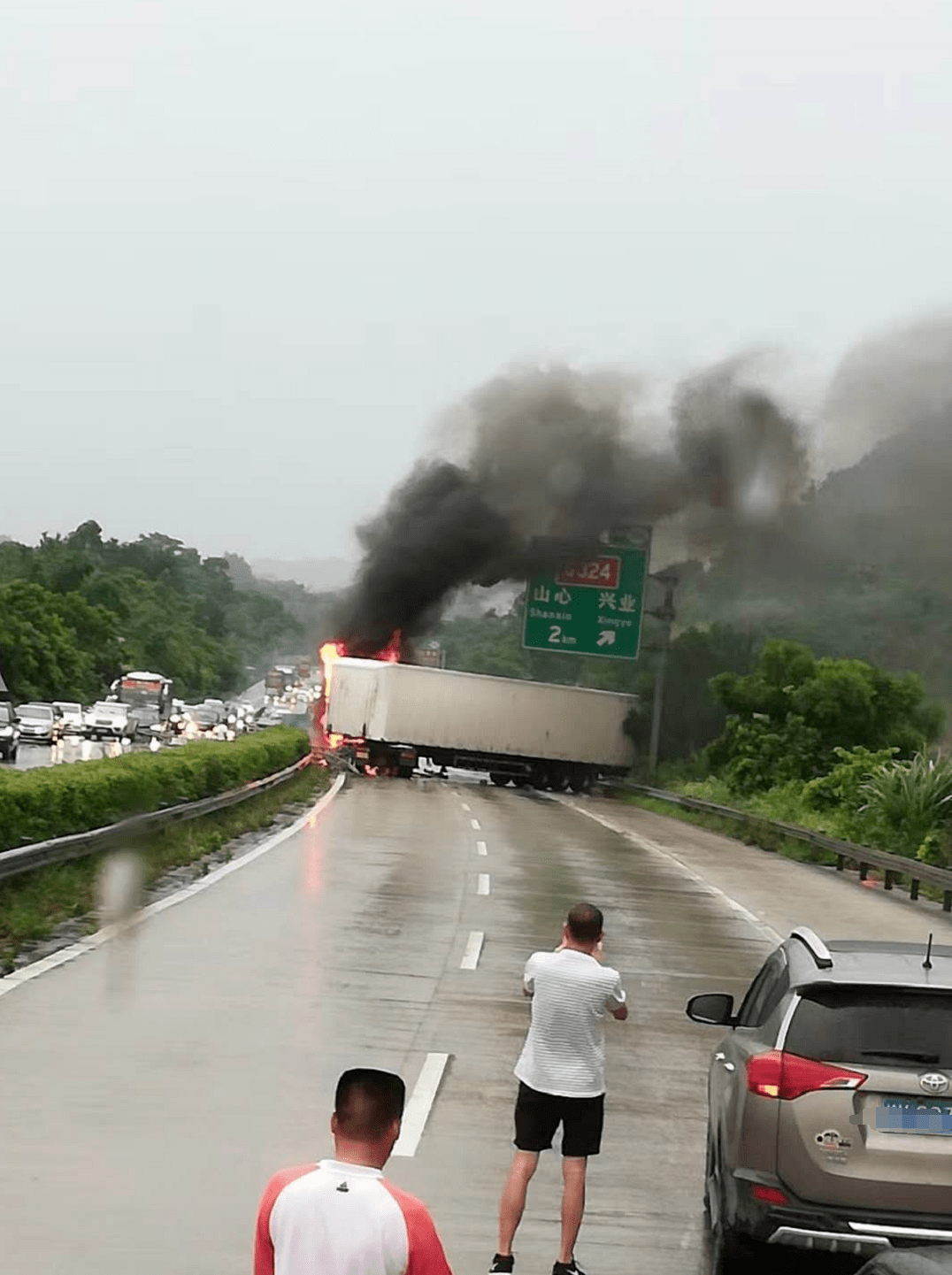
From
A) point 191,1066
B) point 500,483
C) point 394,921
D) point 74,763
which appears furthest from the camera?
point 500,483

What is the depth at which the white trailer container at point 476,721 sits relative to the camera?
6009 cm

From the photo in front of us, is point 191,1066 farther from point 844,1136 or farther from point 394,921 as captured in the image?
point 394,921

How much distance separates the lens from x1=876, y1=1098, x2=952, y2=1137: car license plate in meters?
7.01

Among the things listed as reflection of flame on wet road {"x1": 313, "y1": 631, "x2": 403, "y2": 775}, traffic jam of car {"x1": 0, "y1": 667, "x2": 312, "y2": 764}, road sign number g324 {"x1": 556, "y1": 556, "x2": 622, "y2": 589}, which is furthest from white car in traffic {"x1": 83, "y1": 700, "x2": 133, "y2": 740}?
road sign number g324 {"x1": 556, "y1": 556, "x2": 622, "y2": 589}

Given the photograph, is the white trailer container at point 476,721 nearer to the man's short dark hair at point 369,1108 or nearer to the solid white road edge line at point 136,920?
the solid white road edge line at point 136,920

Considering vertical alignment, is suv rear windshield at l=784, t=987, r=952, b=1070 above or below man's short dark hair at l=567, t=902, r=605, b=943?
below

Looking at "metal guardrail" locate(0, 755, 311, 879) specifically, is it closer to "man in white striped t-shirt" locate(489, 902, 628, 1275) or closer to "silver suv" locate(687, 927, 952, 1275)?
"man in white striped t-shirt" locate(489, 902, 628, 1275)

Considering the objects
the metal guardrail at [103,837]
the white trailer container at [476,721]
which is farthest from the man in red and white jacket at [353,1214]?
the white trailer container at [476,721]

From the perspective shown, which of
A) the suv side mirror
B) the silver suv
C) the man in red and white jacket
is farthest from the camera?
the suv side mirror

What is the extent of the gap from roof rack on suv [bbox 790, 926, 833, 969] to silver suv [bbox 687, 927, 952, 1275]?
15mm

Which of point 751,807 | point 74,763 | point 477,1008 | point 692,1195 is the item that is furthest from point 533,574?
point 692,1195

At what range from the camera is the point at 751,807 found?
49.5 m

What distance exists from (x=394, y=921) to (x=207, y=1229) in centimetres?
1247

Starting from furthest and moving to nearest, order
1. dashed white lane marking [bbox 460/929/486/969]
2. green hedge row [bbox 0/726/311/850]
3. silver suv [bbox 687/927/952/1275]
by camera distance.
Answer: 1. green hedge row [bbox 0/726/311/850]
2. dashed white lane marking [bbox 460/929/486/969]
3. silver suv [bbox 687/927/952/1275]
